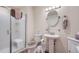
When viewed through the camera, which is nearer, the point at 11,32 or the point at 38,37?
the point at 38,37

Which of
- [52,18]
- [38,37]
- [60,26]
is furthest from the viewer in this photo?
[52,18]

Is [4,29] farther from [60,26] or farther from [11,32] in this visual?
[60,26]

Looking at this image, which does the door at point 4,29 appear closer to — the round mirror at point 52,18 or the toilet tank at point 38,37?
the toilet tank at point 38,37

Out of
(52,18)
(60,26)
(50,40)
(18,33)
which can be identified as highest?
(52,18)

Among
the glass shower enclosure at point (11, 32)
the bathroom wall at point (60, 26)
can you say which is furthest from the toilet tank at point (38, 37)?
the glass shower enclosure at point (11, 32)

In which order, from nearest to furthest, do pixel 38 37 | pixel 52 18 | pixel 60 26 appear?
pixel 38 37 → pixel 60 26 → pixel 52 18

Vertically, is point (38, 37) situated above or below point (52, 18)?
below

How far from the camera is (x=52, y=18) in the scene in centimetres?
142

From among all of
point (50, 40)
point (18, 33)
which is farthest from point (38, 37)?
point (18, 33)

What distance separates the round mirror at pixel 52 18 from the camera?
52.7 inches

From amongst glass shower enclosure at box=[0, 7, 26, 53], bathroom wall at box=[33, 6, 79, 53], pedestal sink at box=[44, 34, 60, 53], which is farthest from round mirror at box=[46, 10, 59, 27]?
glass shower enclosure at box=[0, 7, 26, 53]

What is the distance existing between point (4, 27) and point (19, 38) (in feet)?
1.17
